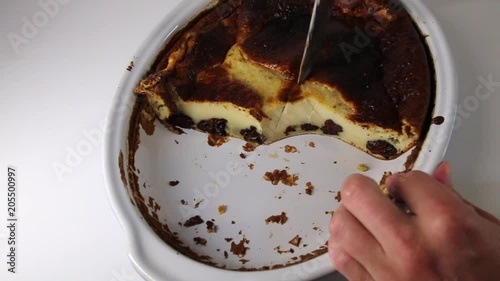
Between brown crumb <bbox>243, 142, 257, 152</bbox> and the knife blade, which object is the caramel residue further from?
the knife blade

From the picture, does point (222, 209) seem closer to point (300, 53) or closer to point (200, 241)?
point (200, 241)

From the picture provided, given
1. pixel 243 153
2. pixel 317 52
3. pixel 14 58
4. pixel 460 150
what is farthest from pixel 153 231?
pixel 14 58

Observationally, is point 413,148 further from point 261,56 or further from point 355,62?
point 261,56

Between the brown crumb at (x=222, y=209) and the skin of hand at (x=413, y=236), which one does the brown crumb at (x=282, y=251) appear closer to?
the brown crumb at (x=222, y=209)

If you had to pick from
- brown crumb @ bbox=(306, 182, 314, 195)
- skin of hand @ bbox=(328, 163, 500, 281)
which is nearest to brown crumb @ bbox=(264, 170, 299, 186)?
brown crumb @ bbox=(306, 182, 314, 195)

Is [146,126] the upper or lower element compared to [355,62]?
upper

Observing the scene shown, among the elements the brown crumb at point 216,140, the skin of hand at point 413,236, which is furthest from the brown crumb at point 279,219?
the skin of hand at point 413,236
